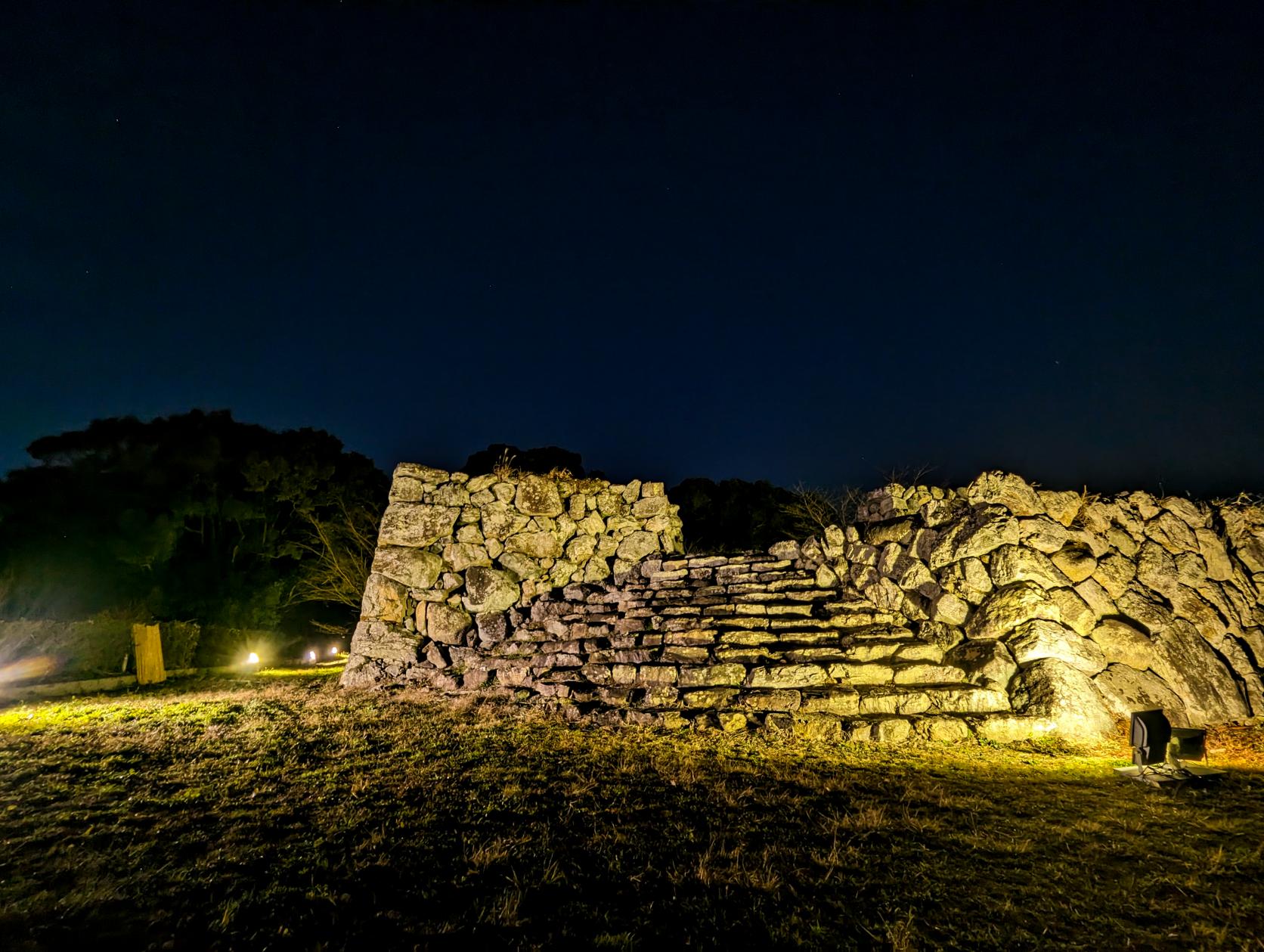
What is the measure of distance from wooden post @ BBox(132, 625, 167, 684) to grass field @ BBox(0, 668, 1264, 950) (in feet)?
18.5

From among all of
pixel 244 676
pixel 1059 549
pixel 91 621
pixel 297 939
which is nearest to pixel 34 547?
pixel 91 621

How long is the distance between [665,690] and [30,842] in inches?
231

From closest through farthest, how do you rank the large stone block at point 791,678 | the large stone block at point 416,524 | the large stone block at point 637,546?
the large stone block at point 791,678 < the large stone block at point 416,524 < the large stone block at point 637,546

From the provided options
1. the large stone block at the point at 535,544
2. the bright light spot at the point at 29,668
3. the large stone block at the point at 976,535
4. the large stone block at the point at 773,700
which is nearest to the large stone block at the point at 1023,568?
the large stone block at the point at 976,535

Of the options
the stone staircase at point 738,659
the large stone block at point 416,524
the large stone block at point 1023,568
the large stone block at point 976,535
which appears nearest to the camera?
the stone staircase at point 738,659

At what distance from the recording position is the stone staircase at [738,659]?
6.67 meters

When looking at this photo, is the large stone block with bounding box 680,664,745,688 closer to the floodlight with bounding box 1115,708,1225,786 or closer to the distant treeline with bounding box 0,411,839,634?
the floodlight with bounding box 1115,708,1225,786

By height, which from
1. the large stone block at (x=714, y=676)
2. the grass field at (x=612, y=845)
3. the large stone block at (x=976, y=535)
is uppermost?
the large stone block at (x=976, y=535)

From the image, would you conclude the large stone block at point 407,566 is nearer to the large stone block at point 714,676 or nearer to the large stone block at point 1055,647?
the large stone block at point 714,676

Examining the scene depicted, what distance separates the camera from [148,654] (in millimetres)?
11117

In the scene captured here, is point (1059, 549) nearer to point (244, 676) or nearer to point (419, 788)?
point (419, 788)

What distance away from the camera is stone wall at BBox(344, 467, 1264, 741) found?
21.9 ft

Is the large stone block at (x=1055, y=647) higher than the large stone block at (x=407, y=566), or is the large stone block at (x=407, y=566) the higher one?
the large stone block at (x=407, y=566)

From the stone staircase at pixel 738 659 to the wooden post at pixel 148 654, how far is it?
6.41m
